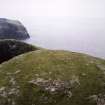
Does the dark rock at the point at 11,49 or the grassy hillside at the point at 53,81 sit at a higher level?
the grassy hillside at the point at 53,81

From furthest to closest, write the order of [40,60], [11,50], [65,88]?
[11,50] < [40,60] < [65,88]

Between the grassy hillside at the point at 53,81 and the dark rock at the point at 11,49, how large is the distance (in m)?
8.34

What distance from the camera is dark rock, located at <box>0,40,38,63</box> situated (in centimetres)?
3086

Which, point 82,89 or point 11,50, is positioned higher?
point 82,89

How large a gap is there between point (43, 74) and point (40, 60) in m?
2.52

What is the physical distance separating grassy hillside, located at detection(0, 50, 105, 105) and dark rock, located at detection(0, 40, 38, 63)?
8.34 m

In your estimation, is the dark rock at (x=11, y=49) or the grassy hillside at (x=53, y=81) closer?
the grassy hillside at (x=53, y=81)

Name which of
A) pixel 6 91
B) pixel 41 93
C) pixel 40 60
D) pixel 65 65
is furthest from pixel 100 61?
pixel 6 91

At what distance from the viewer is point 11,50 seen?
31.2m

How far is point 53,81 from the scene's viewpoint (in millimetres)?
18828

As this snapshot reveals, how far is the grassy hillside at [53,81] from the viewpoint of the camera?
17.5 metres

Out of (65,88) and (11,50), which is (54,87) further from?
(11,50)

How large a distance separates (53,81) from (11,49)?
13.6 metres

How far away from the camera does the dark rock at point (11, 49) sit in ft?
101
